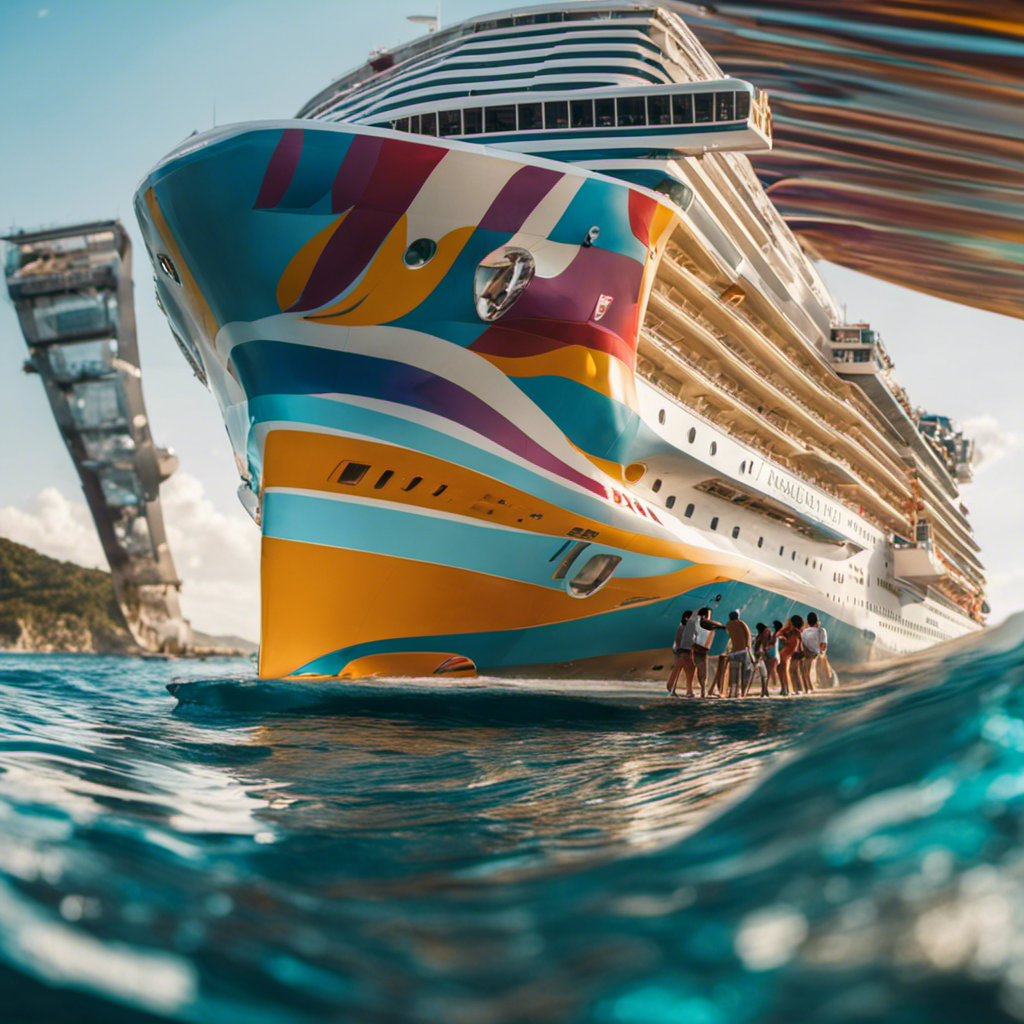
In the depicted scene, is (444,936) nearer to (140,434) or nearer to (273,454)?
(273,454)

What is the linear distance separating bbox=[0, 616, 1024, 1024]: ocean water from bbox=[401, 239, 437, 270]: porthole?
19.9 feet

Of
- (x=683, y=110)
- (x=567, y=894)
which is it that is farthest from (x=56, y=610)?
(x=567, y=894)

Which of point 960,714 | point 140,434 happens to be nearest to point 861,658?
point 960,714

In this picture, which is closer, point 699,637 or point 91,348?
point 699,637

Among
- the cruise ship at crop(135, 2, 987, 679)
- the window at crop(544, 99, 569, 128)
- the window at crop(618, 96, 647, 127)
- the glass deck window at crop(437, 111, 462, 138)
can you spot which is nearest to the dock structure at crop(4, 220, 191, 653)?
the cruise ship at crop(135, 2, 987, 679)

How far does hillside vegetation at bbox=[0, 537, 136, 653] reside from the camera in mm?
46594

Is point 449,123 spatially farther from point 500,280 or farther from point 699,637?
point 699,637

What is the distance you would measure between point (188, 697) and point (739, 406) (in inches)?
395

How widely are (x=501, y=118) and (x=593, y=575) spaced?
23.6ft

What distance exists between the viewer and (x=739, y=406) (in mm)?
13609

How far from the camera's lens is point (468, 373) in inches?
332

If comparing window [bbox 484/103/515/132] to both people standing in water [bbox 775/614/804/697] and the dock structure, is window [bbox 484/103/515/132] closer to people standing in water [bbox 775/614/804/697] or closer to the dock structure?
people standing in water [bbox 775/614/804/697]

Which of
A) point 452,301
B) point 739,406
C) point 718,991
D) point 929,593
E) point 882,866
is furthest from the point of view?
point 929,593

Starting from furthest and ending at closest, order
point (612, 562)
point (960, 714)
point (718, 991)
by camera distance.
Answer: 1. point (612, 562)
2. point (960, 714)
3. point (718, 991)
